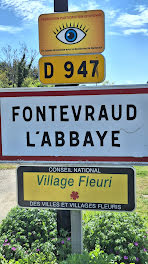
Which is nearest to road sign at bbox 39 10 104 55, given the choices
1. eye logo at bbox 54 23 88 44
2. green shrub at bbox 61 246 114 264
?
eye logo at bbox 54 23 88 44

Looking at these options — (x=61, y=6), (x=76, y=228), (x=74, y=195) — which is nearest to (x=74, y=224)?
(x=76, y=228)

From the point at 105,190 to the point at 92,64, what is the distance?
3.17ft

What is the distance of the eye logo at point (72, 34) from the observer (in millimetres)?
2205

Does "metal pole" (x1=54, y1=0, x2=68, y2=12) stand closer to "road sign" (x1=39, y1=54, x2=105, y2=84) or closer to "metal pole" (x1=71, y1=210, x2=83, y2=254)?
"road sign" (x1=39, y1=54, x2=105, y2=84)

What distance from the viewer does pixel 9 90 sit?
218 cm

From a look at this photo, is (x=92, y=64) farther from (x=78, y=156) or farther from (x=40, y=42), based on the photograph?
(x=78, y=156)

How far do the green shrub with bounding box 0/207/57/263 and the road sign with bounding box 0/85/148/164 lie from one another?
Result: 4.36 ft

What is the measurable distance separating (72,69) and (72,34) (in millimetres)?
277

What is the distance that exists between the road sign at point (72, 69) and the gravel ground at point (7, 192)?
3.96 meters

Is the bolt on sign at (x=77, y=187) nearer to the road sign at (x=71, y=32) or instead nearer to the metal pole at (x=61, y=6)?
the road sign at (x=71, y=32)

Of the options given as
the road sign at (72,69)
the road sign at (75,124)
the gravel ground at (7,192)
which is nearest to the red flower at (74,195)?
the road sign at (75,124)

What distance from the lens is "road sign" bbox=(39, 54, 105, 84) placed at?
2158 mm

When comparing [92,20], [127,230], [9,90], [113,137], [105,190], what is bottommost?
[127,230]

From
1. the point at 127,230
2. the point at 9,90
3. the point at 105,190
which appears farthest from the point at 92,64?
the point at 127,230
